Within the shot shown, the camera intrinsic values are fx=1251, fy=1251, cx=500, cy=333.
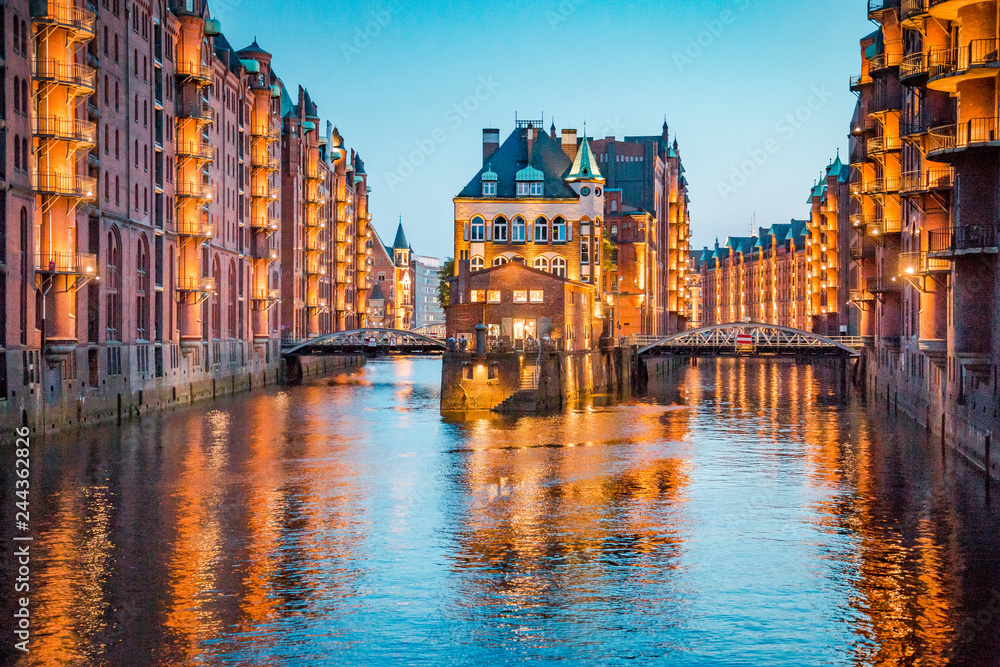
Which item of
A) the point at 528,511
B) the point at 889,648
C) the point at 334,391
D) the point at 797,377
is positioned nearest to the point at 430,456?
→ the point at 528,511

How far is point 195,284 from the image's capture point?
8362 centimetres

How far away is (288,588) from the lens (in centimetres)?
2980

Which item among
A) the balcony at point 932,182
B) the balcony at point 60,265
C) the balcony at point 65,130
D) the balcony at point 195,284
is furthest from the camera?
the balcony at point 195,284

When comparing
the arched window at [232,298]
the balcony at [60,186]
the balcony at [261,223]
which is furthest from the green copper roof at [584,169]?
the balcony at [60,186]

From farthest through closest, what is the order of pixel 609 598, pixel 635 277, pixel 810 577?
pixel 635 277 → pixel 810 577 → pixel 609 598

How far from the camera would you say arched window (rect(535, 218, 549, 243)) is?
345 feet

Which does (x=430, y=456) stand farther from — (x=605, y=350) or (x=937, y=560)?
(x=605, y=350)

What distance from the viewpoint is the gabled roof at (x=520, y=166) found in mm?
105938

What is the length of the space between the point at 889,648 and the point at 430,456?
3071 cm

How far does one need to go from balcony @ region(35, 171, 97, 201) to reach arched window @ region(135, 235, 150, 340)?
14624mm

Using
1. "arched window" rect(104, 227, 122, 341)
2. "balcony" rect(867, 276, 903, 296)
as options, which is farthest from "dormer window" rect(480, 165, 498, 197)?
"arched window" rect(104, 227, 122, 341)

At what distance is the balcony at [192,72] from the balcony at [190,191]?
6758 millimetres

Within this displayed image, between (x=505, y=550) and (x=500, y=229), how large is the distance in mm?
72471

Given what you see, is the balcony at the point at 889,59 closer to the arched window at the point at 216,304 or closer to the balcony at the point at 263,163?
the arched window at the point at 216,304
